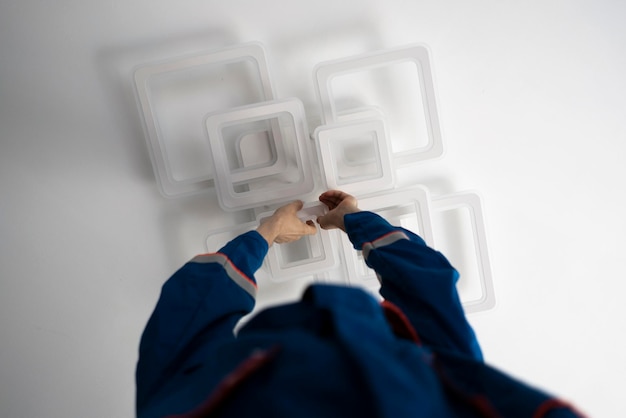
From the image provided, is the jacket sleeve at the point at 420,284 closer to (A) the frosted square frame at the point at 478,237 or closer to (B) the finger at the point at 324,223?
(B) the finger at the point at 324,223

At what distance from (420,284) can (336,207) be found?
28cm

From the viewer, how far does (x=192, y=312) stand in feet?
2.63

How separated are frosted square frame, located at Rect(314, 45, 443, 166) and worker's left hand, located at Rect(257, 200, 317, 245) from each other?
0.72ft

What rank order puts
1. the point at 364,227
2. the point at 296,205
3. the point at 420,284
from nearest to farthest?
the point at 420,284 → the point at 364,227 → the point at 296,205

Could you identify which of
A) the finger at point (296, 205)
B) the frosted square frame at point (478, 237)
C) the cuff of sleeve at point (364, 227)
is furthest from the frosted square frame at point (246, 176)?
the frosted square frame at point (478, 237)

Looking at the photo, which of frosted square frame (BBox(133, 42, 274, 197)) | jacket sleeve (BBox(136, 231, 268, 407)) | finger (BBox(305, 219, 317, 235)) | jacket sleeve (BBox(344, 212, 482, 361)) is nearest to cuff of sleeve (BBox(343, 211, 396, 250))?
jacket sleeve (BBox(344, 212, 482, 361))

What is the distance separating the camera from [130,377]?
1.19 m

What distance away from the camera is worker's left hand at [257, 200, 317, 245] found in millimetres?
983

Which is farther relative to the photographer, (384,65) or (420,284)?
(384,65)

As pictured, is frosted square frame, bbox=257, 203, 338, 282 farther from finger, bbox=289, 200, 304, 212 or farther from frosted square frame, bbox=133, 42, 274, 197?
frosted square frame, bbox=133, 42, 274, 197

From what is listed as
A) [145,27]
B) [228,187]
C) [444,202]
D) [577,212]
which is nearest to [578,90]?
[577,212]

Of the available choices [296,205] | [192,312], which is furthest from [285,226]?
[192,312]

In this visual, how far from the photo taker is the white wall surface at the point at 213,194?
3.48ft

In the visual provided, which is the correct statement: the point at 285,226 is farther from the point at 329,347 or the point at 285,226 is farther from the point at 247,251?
the point at 329,347
